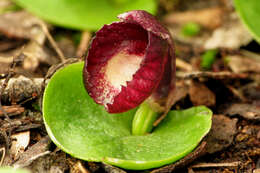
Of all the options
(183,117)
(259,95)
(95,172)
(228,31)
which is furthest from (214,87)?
(95,172)

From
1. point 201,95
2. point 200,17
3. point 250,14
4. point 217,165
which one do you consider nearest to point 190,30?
point 200,17

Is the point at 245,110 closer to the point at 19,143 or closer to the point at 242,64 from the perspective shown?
the point at 242,64

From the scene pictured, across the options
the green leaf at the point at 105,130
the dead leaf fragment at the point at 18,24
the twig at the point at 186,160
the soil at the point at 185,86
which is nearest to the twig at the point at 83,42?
the soil at the point at 185,86

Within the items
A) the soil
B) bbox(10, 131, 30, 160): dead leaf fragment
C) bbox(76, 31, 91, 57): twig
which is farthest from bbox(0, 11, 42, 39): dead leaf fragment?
bbox(10, 131, 30, 160): dead leaf fragment

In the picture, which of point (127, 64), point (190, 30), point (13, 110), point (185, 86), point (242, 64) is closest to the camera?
point (127, 64)

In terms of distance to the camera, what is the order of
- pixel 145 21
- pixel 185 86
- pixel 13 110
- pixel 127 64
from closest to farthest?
pixel 145 21, pixel 127 64, pixel 13 110, pixel 185 86

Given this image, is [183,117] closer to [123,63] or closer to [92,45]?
[123,63]

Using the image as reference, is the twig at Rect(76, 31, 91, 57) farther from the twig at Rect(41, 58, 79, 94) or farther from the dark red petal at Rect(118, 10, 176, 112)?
the dark red petal at Rect(118, 10, 176, 112)
